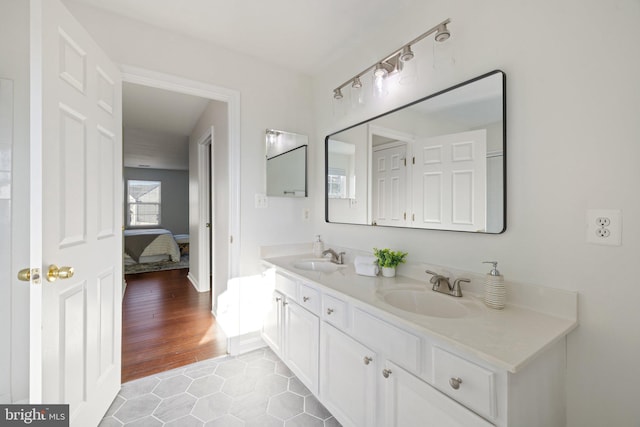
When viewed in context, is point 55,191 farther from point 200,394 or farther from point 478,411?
point 478,411

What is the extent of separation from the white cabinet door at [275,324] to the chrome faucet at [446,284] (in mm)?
1021

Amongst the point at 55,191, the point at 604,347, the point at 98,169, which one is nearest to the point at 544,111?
the point at 604,347

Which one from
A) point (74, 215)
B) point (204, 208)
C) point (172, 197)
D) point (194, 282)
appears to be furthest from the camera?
point (172, 197)

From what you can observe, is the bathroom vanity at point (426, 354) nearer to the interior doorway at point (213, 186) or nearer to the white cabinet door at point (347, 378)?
the white cabinet door at point (347, 378)

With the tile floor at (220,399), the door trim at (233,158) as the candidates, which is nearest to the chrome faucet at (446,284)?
the tile floor at (220,399)

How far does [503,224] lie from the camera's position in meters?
1.20

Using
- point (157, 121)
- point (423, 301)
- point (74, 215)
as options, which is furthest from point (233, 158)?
point (157, 121)

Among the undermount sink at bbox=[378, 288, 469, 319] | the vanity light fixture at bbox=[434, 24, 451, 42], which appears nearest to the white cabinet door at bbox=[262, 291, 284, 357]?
the undermount sink at bbox=[378, 288, 469, 319]

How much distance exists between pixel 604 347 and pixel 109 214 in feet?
7.78

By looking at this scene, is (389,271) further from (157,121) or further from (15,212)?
(157,121)

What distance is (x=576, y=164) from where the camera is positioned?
1014 mm

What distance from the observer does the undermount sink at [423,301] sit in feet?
4.08

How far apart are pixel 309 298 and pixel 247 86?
1.73m

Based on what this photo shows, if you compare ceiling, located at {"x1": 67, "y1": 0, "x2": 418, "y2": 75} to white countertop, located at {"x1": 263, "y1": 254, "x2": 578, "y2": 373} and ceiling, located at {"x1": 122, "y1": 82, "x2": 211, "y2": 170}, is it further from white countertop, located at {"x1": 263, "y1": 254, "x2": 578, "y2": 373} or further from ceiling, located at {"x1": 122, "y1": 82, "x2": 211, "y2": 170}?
white countertop, located at {"x1": 263, "y1": 254, "x2": 578, "y2": 373}
